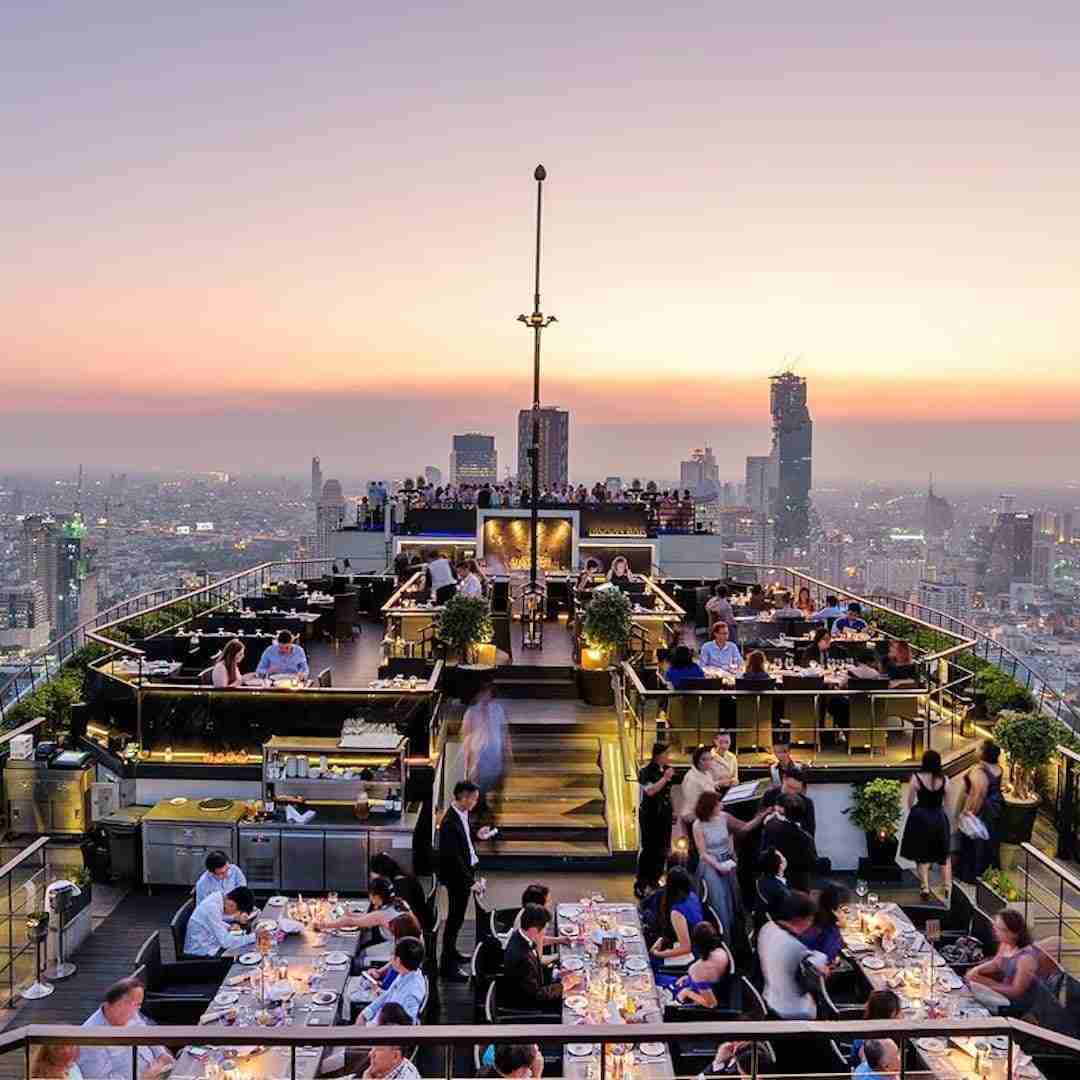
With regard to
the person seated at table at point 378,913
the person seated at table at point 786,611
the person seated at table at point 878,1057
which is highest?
the person seated at table at point 786,611

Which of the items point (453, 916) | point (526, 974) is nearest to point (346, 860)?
point (453, 916)

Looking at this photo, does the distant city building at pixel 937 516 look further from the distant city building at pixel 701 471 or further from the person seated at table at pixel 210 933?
the person seated at table at pixel 210 933

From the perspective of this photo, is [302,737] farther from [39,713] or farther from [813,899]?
[813,899]

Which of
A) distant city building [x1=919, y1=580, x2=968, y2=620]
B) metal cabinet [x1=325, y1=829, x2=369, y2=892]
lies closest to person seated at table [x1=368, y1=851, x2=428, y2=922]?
metal cabinet [x1=325, y1=829, x2=369, y2=892]

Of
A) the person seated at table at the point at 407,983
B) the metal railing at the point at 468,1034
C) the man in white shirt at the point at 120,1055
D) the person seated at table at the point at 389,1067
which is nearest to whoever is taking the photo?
the metal railing at the point at 468,1034

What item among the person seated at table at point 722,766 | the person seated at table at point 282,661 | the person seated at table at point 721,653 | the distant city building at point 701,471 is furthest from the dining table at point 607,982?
the distant city building at point 701,471

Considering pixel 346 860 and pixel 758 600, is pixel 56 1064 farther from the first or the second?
pixel 758 600

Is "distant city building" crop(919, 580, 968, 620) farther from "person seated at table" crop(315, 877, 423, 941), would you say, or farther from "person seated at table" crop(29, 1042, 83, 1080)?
"person seated at table" crop(29, 1042, 83, 1080)
